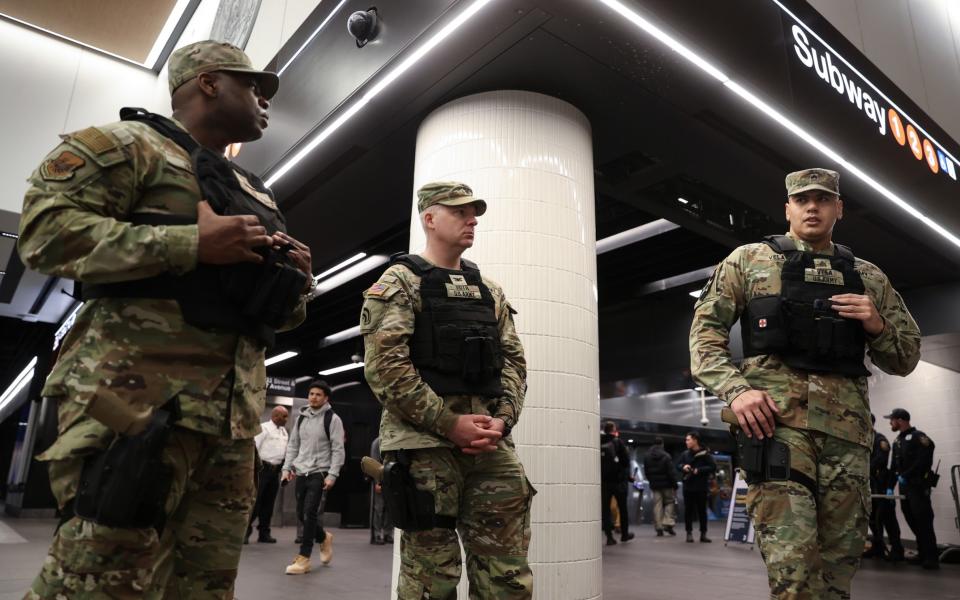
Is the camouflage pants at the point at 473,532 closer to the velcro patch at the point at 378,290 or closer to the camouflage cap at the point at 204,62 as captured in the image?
the velcro patch at the point at 378,290

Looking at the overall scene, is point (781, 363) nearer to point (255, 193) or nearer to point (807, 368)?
point (807, 368)

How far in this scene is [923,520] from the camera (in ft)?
22.4

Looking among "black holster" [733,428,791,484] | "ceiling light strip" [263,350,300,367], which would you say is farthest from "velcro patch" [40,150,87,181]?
"ceiling light strip" [263,350,300,367]

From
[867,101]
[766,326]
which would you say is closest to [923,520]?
[867,101]

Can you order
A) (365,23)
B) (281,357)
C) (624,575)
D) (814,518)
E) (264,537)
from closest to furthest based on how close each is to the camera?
(814,518) < (365,23) < (624,575) < (264,537) < (281,357)

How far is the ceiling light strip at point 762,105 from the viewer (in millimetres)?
3570

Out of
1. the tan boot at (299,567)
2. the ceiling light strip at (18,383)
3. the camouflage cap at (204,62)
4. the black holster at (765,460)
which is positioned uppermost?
the ceiling light strip at (18,383)

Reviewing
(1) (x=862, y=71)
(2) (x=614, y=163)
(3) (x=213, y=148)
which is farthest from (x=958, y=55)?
(3) (x=213, y=148)

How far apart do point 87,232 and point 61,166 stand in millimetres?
179

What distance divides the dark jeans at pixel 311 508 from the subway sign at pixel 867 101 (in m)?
4.95

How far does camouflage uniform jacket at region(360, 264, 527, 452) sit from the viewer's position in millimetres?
2105

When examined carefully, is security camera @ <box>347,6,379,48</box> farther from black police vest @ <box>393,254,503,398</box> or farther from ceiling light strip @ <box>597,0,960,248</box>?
black police vest @ <box>393,254,503,398</box>

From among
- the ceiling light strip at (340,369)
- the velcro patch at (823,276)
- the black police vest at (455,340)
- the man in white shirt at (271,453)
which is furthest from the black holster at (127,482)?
the ceiling light strip at (340,369)

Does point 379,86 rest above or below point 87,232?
above
